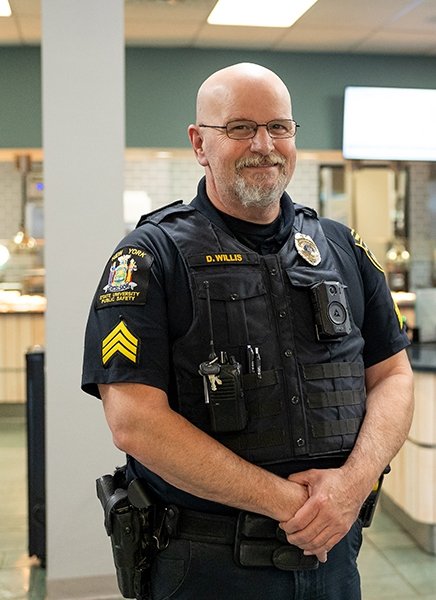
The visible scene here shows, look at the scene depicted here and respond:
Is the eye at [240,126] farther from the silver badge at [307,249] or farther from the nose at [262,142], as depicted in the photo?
the silver badge at [307,249]

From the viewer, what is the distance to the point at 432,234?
9203 mm

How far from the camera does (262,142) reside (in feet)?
5.53

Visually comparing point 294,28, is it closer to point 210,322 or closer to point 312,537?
point 210,322

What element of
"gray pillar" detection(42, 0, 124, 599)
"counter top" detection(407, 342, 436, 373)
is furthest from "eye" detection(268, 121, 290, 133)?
"counter top" detection(407, 342, 436, 373)

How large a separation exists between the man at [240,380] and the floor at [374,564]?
2120 mm

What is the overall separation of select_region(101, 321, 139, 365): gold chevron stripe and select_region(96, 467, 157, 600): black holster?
0.31m

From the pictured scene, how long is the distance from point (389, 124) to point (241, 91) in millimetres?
4852

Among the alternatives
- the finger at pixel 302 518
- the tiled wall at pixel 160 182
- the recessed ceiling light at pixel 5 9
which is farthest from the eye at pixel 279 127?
the tiled wall at pixel 160 182

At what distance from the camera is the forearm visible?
1561 millimetres

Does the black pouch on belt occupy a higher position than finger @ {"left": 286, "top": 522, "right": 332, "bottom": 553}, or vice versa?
finger @ {"left": 286, "top": 522, "right": 332, "bottom": 553}

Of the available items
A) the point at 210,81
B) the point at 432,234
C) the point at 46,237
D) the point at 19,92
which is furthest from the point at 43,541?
the point at 432,234

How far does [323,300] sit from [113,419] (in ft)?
1.62

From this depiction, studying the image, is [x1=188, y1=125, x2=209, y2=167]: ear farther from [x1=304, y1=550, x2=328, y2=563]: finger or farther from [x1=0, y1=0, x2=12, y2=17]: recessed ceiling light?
[x1=0, y1=0, x2=12, y2=17]: recessed ceiling light

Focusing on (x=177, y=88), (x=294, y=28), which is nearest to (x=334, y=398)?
(x=294, y=28)
